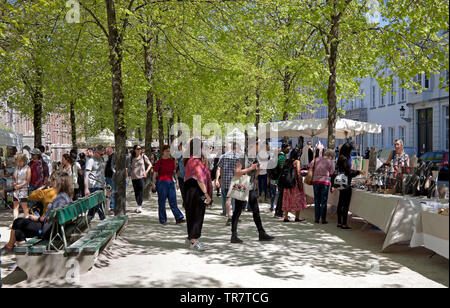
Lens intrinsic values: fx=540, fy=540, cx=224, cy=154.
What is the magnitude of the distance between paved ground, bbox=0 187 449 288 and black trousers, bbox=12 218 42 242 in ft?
1.55

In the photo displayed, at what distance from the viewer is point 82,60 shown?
1708 centimetres

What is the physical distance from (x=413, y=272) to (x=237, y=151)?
16.2 feet

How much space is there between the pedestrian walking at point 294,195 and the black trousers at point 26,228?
6647mm

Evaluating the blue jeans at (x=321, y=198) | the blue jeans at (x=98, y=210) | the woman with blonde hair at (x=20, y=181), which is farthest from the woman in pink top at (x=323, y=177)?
the woman with blonde hair at (x=20, y=181)

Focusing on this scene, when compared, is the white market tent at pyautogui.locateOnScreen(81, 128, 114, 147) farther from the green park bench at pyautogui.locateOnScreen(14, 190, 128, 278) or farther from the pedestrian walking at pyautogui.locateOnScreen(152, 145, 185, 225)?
the green park bench at pyautogui.locateOnScreen(14, 190, 128, 278)

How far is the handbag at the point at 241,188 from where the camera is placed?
9.70 meters

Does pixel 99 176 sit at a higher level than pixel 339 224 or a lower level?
higher

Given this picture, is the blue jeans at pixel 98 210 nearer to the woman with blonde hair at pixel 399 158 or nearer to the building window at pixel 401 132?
the woman with blonde hair at pixel 399 158

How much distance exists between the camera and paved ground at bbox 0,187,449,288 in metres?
6.63

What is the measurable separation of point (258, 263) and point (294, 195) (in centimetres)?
528

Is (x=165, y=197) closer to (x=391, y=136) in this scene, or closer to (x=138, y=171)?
(x=138, y=171)

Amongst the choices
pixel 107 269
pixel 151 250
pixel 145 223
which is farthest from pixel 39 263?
pixel 145 223

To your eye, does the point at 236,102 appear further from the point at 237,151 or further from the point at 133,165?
the point at 237,151

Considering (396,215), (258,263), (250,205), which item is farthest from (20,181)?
(396,215)
